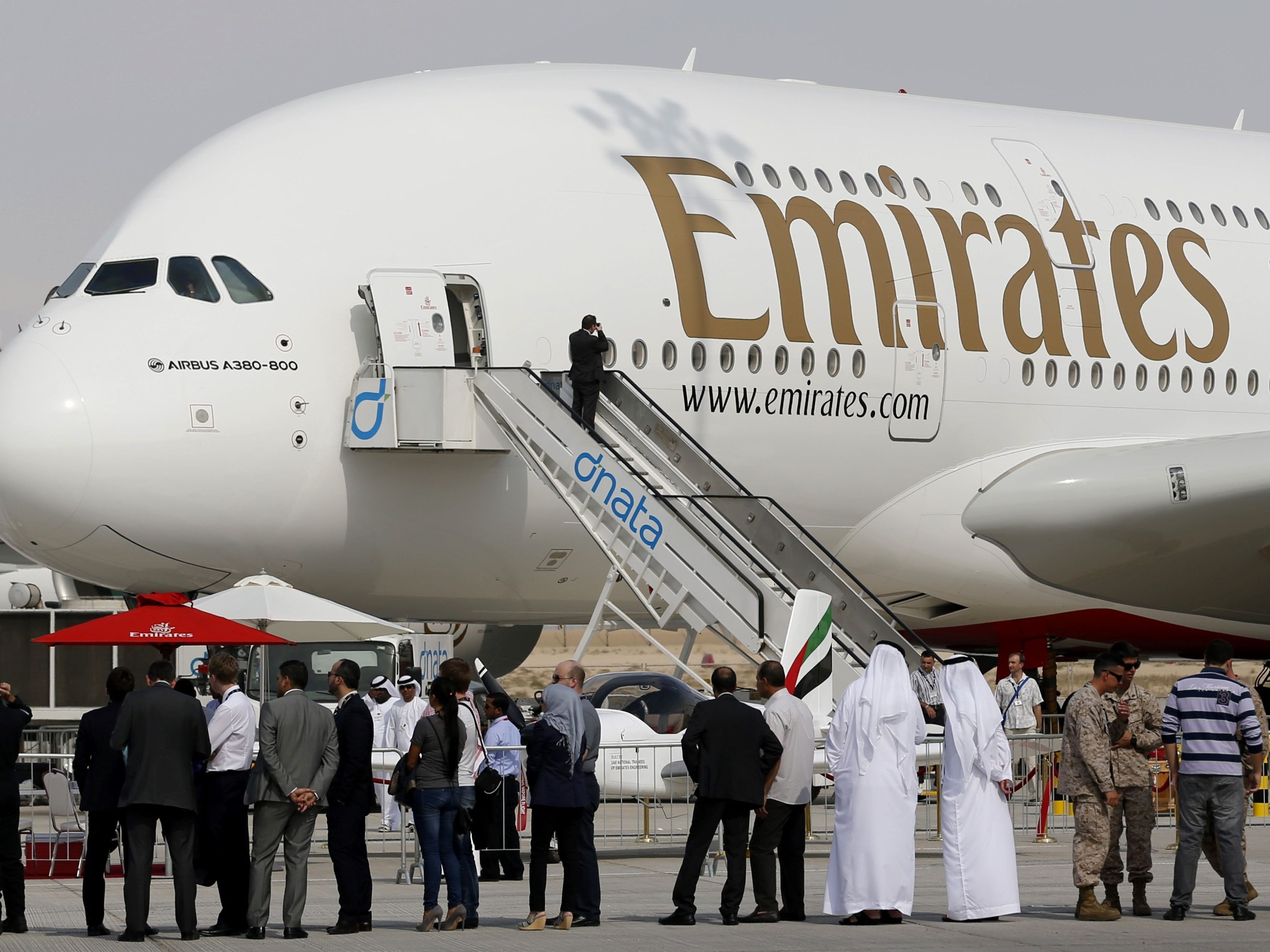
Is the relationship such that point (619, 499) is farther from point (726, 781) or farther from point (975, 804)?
point (975, 804)

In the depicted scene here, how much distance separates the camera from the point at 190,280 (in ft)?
52.0

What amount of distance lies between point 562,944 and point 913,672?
18.2 feet

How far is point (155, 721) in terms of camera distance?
404 inches

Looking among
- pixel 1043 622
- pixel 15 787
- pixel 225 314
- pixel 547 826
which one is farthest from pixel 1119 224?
pixel 15 787

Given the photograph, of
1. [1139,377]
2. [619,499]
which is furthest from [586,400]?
[1139,377]

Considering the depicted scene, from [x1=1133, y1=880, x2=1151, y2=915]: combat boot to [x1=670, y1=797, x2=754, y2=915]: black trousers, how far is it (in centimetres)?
220

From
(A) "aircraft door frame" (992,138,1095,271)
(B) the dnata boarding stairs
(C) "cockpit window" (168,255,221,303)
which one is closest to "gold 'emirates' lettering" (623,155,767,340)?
(B) the dnata boarding stairs

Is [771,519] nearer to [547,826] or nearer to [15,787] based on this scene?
[547,826]

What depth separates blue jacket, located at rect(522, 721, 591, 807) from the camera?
1062cm

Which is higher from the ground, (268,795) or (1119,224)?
(1119,224)

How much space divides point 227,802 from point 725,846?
2.74 metres

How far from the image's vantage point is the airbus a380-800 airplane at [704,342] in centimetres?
1565

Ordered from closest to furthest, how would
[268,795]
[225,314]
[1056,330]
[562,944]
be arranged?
[562,944] < [268,795] < [225,314] < [1056,330]

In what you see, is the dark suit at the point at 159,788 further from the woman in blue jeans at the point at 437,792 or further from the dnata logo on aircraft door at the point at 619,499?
the dnata logo on aircraft door at the point at 619,499
